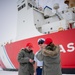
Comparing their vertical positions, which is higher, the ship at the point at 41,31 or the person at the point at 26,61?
the ship at the point at 41,31

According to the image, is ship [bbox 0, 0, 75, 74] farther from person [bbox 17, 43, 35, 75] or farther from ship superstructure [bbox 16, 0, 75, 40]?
person [bbox 17, 43, 35, 75]

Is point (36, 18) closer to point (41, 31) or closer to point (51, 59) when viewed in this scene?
point (41, 31)

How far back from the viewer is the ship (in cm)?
457

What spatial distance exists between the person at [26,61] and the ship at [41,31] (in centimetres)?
250

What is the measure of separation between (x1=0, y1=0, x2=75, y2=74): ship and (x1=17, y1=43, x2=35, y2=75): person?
250cm

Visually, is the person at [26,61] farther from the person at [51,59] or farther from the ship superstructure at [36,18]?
the ship superstructure at [36,18]

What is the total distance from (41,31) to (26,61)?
4776 mm

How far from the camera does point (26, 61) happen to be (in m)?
2.04

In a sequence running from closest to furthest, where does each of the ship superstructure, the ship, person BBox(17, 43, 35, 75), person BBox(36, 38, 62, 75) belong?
person BBox(36, 38, 62, 75), person BBox(17, 43, 35, 75), the ship, the ship superstructure

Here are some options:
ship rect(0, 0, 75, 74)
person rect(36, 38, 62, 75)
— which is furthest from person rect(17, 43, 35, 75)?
ship rect(0, 0, 75, 74)

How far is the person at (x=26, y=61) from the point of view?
2.06 metres

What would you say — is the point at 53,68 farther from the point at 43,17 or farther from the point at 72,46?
the point at 43,17

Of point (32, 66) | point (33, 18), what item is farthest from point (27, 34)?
point (32, 66)

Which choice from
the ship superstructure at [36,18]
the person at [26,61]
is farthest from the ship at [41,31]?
the person at [26,61]
